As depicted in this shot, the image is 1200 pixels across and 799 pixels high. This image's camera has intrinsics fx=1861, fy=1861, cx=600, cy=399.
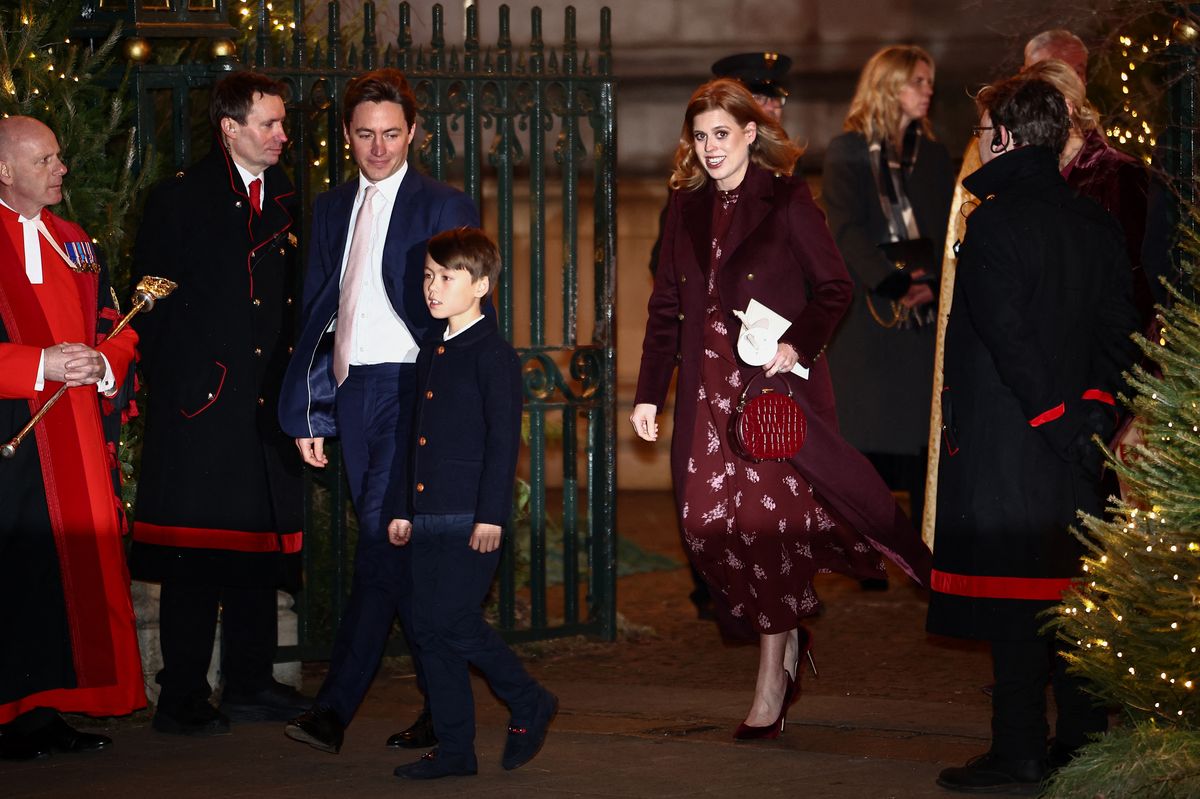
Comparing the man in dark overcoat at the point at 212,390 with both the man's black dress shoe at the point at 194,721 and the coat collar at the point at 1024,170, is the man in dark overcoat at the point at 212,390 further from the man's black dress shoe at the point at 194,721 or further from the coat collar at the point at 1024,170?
the coat collar at the point at 1024,170

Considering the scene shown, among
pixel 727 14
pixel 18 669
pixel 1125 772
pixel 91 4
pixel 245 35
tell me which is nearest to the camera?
pixel 1125 772

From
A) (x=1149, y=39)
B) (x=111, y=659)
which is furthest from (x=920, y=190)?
(x=111, y=659)

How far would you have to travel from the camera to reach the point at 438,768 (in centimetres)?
532

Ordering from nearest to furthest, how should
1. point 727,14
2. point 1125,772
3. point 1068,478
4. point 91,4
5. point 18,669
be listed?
point 1125,772 → point 1068,478 → point 18,669 → point 91,4 → point 727,14

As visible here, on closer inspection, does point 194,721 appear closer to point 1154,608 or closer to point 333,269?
point 333,269

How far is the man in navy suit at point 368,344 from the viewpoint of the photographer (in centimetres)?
561

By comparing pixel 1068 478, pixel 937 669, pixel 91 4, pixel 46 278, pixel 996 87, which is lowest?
pixel 937 669

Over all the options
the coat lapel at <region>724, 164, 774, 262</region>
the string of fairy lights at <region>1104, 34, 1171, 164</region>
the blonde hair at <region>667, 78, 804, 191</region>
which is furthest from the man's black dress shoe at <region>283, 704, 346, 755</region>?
the string of fairy lights at <region>1104, 34, 1171, 164</region>

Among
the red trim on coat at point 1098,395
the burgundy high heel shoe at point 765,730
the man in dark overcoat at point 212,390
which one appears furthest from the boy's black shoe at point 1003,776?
the man in dark overcoat at point 212,390

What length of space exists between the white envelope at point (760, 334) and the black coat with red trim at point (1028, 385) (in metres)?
0.66

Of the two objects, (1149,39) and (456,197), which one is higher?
(1149,39)

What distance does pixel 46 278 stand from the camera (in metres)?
5.62

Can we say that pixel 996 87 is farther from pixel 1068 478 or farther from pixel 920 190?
pixel 920 190

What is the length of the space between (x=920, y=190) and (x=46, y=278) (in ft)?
13.5
